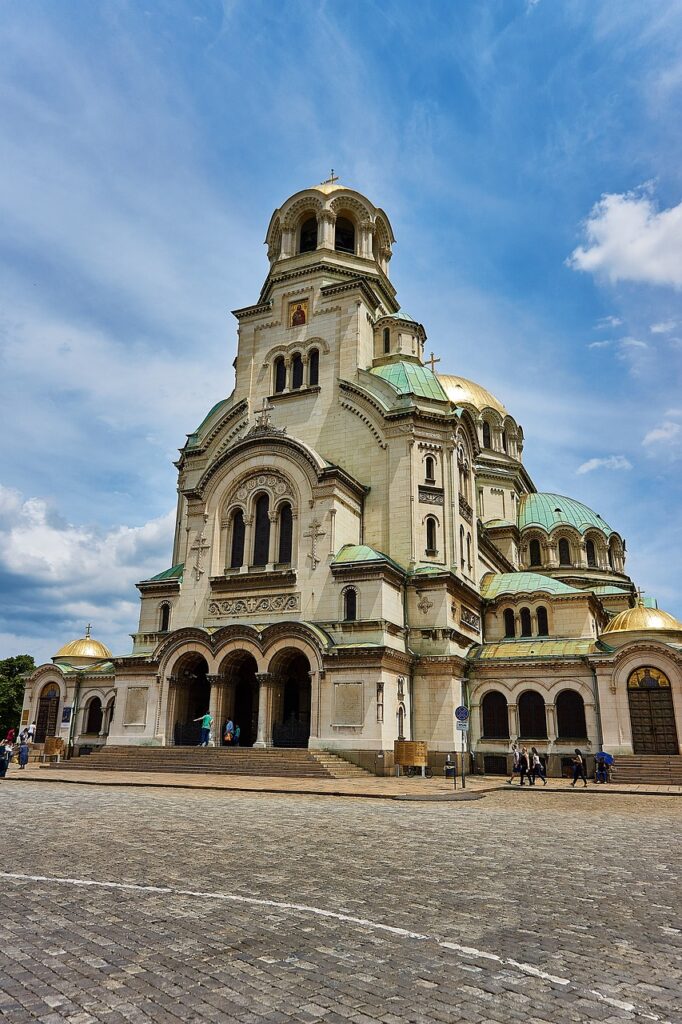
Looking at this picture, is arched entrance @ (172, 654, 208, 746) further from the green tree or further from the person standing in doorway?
the green tree

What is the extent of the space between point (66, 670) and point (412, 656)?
22.9 m

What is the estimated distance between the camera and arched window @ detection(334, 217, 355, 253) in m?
50.9

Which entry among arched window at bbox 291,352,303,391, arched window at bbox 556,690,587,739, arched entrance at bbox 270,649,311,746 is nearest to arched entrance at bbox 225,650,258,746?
arched entrance at bbox 270,649,311,746

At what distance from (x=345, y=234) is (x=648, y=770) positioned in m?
38.2

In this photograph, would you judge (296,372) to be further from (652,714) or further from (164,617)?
(652,714)

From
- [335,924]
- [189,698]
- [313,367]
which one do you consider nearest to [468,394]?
[313,367]

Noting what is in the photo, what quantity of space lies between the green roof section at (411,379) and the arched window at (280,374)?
5344mm

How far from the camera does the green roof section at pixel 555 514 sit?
182ft

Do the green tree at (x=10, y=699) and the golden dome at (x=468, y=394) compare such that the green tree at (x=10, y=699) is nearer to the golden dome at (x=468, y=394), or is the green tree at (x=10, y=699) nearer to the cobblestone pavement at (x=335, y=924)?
the golden dome at (x=468, y=394)

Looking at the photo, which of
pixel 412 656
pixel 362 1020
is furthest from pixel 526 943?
pixel 412 656

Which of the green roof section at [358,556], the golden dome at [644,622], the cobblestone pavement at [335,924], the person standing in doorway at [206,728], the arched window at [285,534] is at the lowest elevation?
the cobblestone pavement at [335,924]

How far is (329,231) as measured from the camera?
4828 centimetres

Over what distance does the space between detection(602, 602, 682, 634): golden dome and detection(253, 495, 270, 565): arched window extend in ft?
60.2

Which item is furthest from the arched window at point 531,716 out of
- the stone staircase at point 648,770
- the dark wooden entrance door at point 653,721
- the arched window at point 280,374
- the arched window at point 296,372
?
the arched window at point 280,374
